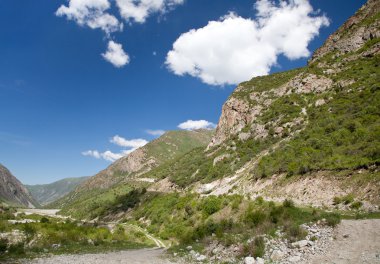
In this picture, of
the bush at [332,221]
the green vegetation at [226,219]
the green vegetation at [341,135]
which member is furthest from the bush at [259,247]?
the green vegetation at [341,135]

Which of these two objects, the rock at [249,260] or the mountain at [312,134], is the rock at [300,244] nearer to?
the rock at [249,260]

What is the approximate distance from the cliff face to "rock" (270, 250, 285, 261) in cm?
5141

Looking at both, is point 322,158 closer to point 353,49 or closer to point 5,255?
point 5,255

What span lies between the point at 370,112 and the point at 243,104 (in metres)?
56.4

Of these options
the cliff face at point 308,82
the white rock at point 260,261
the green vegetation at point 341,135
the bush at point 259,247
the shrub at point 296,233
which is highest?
the cliff face at point 308,82

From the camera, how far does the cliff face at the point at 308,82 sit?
→ 71.4m

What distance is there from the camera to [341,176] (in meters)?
29.0

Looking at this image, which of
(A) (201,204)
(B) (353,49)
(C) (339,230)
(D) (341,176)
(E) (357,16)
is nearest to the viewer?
(C) (339,230)

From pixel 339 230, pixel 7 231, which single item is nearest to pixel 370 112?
pixel 339 230

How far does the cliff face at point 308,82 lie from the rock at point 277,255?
169 feet

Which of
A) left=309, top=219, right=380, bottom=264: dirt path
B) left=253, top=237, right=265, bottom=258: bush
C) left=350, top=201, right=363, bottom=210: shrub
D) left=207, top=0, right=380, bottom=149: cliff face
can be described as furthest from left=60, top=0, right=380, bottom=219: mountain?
left=253, top=237, right=265, bottom=258: bush

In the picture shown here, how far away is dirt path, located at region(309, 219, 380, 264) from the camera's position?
13010 mm

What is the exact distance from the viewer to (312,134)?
49.3 m

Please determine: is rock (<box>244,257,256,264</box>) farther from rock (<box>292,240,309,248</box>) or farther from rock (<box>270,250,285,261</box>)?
rock (<box>292,240,309,248</box>)
